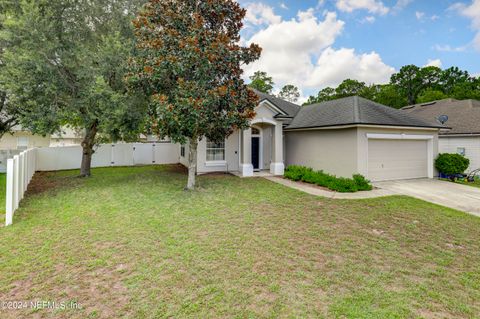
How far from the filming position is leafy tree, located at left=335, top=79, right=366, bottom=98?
125ft

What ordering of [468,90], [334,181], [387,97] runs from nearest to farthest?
[334,181]
[468,90]
[387,97]

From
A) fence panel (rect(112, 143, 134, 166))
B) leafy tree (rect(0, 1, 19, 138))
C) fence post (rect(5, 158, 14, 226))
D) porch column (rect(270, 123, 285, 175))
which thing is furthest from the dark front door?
leafy tree (rect(0, 1, 19, 138))

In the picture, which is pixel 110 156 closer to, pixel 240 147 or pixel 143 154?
pixel 143 154

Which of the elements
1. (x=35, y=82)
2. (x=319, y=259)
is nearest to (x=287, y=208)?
(x=319, y=259)

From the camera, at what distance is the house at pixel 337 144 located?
1163cm

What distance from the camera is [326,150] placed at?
13.0m

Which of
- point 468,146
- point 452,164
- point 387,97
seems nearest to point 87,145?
point 452,164

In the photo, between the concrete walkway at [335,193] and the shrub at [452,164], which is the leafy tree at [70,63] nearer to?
the concrete walkway at [335,193]

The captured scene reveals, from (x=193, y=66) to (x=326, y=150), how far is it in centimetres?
797

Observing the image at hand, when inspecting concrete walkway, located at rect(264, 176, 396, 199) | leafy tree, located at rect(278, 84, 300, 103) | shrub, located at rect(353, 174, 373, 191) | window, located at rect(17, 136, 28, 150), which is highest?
leafy tree, located at rect(278, 84, 300, 103)

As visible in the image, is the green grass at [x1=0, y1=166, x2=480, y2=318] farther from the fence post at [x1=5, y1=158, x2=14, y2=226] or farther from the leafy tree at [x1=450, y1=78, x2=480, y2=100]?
the leafy tree at [x1=450, y1=78, x2=480, y2=100]

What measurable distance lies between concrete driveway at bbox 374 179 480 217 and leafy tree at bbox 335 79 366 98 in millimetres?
29044

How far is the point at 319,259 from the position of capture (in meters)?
4.42

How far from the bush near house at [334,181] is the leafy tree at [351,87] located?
31.0 metres
